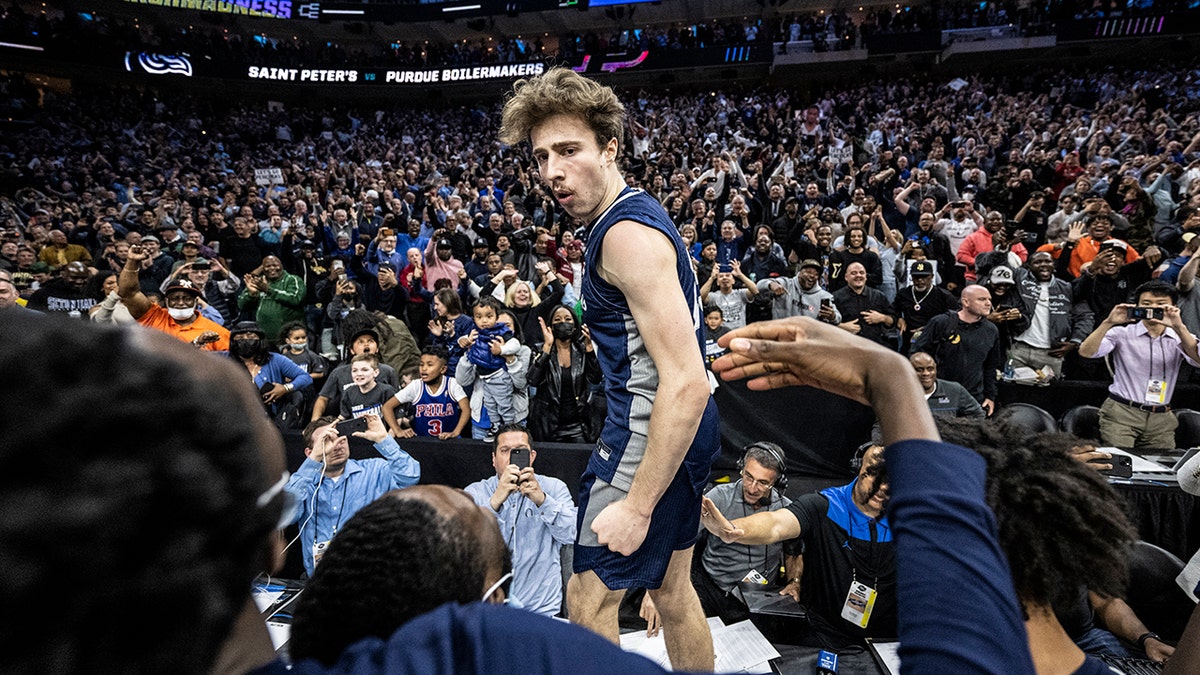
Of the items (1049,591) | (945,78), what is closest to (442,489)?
(1049,591)

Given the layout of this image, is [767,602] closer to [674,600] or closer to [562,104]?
[674,600]

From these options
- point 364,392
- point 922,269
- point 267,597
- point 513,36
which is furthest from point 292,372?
point 513,36

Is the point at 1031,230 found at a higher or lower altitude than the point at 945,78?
lower

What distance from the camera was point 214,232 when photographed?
33.3ft

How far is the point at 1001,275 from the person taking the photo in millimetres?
5953

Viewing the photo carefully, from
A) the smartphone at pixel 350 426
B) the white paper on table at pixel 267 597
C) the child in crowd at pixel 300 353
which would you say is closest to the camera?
the white paper on table at pixel 267 597

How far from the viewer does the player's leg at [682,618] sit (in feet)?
5.99

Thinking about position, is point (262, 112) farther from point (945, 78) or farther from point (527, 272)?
point (945, 78)

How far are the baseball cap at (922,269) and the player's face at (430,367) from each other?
15.7ft

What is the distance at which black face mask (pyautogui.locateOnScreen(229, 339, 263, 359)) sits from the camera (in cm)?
530

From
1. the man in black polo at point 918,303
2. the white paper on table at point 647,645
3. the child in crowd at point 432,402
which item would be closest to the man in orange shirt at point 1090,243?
the man in black polo at point 918,303

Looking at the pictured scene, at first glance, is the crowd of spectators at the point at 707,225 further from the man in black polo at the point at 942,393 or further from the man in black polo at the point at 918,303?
the man in black polo at the point at 942,393

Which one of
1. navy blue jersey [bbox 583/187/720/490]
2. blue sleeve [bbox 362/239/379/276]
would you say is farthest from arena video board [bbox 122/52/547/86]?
navy blue jersey [bbox 583/187/720/490]

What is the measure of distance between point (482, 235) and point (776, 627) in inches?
292
